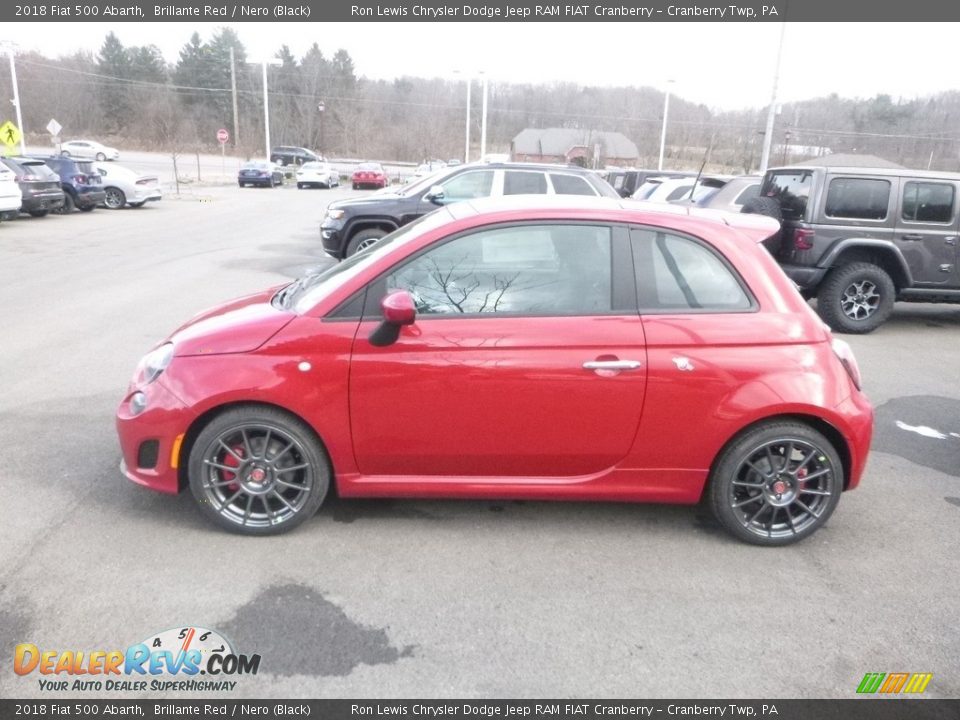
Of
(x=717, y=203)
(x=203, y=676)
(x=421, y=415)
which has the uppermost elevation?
(x=717, y=203)

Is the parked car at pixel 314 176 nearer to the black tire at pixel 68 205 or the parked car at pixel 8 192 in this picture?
the black tire at pixel 68 205

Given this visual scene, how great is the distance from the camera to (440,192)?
36.2ft

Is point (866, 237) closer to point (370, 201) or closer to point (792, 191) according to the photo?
point (792, 191)

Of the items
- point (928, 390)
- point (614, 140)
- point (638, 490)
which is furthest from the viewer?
point (614, 140)

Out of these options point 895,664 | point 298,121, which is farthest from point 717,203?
point 298,121

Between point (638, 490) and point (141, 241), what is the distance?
15.0 metres

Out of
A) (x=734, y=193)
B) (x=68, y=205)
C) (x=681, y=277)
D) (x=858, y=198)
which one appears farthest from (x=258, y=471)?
(x=68, y=205)

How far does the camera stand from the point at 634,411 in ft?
11.6

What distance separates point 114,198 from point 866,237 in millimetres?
22553

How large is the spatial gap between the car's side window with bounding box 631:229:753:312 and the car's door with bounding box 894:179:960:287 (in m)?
6.47

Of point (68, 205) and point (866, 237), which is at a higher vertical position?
point (866, 237)

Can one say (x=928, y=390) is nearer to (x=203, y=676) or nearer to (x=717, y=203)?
(x=717, y=203)

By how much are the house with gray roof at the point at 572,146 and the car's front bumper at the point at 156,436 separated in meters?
65.3

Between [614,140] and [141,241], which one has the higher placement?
[614,140]
